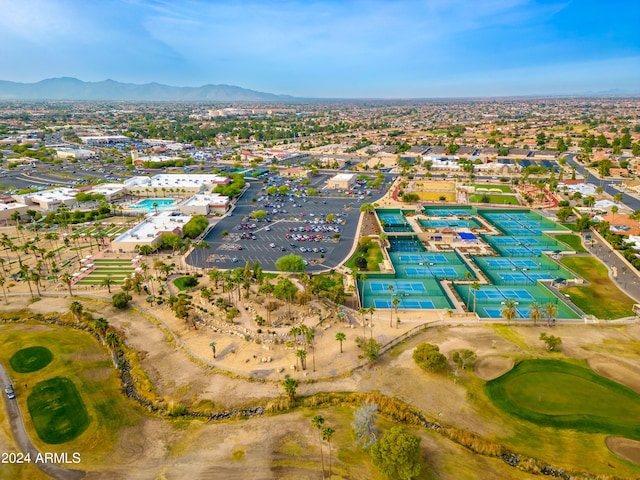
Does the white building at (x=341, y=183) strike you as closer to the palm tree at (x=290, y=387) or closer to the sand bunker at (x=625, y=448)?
the palm tree at (x=290, y=387)

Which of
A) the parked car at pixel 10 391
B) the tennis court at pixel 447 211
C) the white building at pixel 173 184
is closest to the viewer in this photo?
the parked car at pixel 10 391

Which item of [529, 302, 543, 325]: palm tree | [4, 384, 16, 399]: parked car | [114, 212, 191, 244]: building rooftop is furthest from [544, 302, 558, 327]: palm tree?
[114, 212, 191, 244]: building rooftop

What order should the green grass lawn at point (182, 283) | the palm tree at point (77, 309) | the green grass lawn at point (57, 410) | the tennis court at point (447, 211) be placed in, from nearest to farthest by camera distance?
the green grass lawn at point (57, 410) → the palm tree at point (77, 309) → the green grass lawn at point (182, 283) → the tennis court at point (447, 211)

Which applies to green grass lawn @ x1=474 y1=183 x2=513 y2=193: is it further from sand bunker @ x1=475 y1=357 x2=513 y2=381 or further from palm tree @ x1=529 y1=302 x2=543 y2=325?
sand bunker @ x1=475 y1=357 x2=513 y2=381

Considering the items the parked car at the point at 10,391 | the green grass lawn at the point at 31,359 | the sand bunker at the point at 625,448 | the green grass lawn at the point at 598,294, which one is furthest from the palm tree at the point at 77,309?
the green grass lawn at the point at 598,294

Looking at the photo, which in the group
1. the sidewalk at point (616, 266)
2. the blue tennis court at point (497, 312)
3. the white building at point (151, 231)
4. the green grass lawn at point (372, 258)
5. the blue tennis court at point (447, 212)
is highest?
the white building at point (151, 231)

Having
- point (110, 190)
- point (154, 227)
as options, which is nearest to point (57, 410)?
point (154, 227)

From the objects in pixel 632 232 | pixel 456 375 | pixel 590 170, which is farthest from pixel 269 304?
pixel 590 170

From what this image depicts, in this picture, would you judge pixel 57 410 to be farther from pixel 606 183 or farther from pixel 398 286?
pixel 606 183
